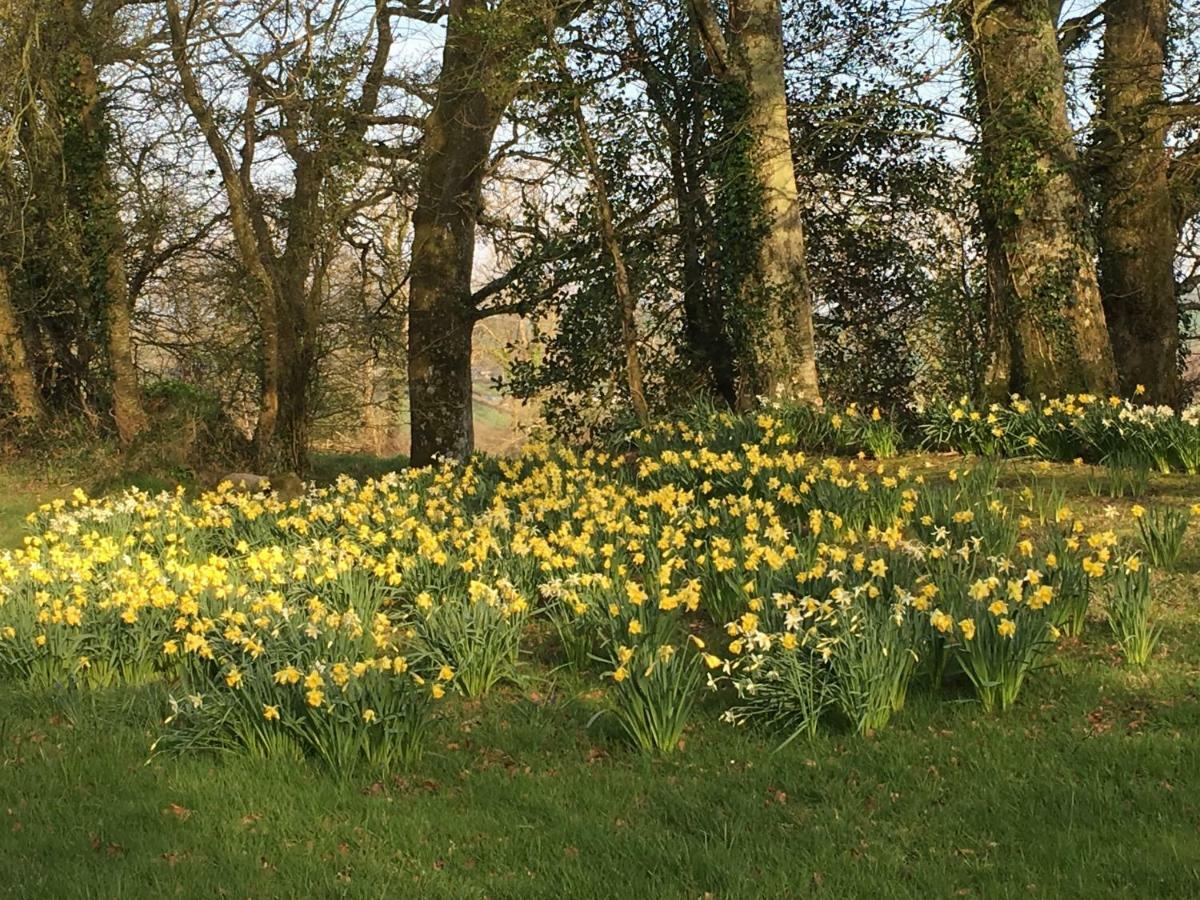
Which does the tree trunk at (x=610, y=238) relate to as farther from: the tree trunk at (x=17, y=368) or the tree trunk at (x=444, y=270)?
the tree trunk at (x=17, y=368)

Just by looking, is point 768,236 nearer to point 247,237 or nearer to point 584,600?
point 584,600

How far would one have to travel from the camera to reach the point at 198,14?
13195mm

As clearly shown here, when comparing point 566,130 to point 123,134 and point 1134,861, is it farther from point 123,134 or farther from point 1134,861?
point 1134,861

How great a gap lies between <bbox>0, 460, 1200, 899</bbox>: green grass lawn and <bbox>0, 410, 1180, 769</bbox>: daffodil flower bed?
0.56ft

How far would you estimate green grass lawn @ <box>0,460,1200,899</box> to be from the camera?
3180 mm

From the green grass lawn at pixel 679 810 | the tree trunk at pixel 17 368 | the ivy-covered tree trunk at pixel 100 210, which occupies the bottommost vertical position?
the green grass lawn at pixel 679 810

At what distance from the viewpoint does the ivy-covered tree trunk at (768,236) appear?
10.2 meters

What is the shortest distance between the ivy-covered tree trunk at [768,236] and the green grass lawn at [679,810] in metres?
5.76

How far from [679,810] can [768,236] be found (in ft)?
24.3

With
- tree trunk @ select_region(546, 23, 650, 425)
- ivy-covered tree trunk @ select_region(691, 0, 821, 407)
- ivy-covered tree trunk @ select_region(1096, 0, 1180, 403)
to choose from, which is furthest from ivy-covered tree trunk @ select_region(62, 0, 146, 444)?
ivy-covered tree trunk @ select_region(1096, 0, 1180, 403)

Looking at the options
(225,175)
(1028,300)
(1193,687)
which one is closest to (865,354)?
(1028,300)

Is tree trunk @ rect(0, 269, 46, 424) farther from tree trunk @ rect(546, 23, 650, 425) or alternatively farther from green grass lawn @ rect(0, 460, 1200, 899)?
green grass lawn @ rect(0, 460, 1200, 899)

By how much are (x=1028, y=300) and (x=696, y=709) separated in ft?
19.8

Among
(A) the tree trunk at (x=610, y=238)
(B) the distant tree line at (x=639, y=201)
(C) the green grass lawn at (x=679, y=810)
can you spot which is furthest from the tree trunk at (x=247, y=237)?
(C) the green grass lawn at (x=679, y=810)
